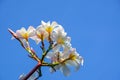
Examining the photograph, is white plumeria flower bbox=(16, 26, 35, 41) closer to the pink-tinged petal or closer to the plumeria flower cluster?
the plumeria flower cluster

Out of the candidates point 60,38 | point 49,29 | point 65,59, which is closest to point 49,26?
point 49,29

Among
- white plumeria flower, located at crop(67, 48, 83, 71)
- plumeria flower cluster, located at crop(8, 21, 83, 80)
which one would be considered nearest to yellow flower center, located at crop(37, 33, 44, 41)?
plumeria flower cluster, located at crop(8, 21, 83, 80)

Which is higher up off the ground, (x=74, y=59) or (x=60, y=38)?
(x=60, y=38)

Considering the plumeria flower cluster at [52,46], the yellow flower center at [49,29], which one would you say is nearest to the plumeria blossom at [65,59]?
the plumeria flower cluster at [52,46]

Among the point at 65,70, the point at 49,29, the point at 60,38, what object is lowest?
the point at 65,70

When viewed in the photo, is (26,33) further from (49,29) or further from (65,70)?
(65,70)

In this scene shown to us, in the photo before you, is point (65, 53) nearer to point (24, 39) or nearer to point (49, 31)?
point (49, 31)

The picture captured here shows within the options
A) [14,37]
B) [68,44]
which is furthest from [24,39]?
[68,44]
